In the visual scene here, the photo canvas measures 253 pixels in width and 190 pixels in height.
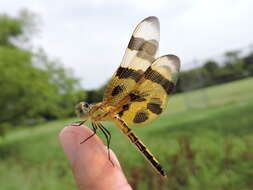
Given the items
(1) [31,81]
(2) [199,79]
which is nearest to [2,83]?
(1) [31,81]

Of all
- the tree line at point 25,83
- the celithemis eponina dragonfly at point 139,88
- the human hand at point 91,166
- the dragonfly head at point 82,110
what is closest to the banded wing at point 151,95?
the celithemis eponina dragonfly at point 139,88

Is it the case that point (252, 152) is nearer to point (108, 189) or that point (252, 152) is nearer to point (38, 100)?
point (108, 189)

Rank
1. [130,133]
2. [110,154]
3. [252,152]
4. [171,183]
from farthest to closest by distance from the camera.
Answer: [252,152]
[171,183]
[130,133]
[110,154]

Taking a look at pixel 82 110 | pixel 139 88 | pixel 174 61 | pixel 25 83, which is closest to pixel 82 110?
pixel 82 110

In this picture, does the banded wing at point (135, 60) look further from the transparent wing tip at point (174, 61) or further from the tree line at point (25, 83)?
the tree line at point (25, 83)

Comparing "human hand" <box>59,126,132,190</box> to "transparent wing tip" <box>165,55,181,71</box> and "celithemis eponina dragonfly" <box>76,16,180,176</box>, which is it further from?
"transparent wing tip" <box>165,55,181,71</box>

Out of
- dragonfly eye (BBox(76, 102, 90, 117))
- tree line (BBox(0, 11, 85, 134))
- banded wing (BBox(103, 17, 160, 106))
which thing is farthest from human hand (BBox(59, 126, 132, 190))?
tree line (BBox(0, 11, 85, 134))

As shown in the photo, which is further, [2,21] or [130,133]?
[2,21]
